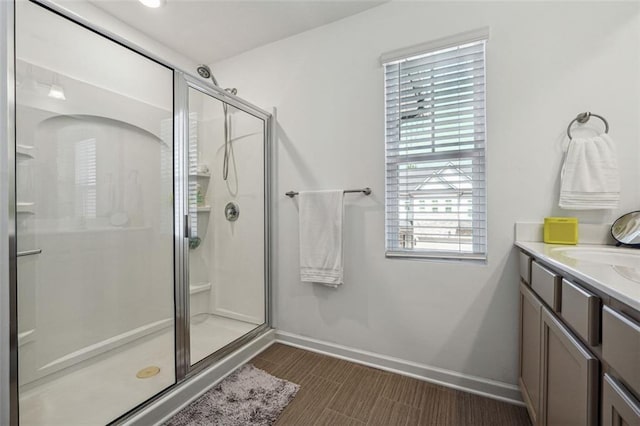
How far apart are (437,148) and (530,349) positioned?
1135mm

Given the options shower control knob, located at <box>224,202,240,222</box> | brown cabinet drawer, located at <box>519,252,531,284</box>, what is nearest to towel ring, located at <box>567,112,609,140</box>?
brown cabinet drawer, located at <box>519,252,531,284</box>

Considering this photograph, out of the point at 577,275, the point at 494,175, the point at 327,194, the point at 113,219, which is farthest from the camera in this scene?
the point at 327,194

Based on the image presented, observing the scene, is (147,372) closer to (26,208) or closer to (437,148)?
(26,208)

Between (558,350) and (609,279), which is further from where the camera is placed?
(558,350)

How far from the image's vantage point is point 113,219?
5.90 ft

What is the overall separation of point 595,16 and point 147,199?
8.70ft

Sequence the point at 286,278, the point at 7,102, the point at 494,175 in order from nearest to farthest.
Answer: the point at 7,102 → the point at 494,175 → the point at 286,278

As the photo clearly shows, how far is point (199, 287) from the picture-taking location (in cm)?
199

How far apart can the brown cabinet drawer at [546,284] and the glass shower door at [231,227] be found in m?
1.72

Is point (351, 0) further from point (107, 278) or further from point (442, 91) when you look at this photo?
point (107, 278)

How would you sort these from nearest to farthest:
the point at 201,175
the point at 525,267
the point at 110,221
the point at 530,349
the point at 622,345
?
the point at 622,345
the point at 530,349
the point at 525,267
the point at 110,221
the point at 201,175

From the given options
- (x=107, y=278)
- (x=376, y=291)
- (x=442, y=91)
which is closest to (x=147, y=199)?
(x=107, y=278)

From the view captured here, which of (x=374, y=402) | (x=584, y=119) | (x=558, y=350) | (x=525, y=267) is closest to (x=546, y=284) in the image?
(x=558, y=350)

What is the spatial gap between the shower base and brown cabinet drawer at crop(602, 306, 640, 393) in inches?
71.6
